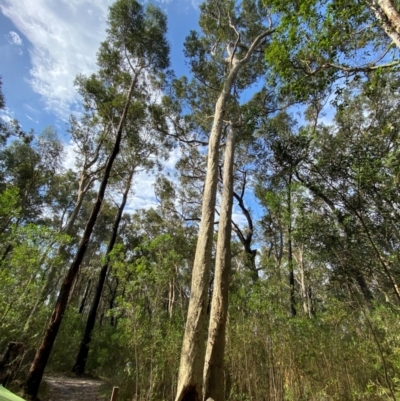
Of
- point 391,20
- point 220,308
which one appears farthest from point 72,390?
point 391,20

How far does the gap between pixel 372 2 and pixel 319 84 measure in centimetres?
132

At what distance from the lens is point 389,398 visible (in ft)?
11.6

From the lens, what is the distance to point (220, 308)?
3904 mm

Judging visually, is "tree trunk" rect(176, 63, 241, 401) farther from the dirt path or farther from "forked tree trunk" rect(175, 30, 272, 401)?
the dirt path

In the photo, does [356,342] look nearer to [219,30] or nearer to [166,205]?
[219,30]

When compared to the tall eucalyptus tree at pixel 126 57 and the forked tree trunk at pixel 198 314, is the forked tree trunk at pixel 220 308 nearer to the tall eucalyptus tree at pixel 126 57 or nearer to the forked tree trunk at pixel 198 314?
the forked tree trunk at pixel 198 314

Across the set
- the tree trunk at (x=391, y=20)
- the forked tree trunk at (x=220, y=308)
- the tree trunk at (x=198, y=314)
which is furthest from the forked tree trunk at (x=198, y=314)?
the tree trunk at (x=391, y=20)

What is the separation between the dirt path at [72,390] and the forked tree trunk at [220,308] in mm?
3882

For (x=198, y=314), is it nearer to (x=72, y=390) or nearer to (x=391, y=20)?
(x=391, y=20)

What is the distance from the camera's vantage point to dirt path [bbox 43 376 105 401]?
18.9ft

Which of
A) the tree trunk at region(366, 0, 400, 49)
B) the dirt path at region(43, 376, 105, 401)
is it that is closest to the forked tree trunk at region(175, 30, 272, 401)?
the tree trunk at region(366, 0, 400, 49)

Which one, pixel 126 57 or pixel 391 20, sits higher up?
pixel 126 57

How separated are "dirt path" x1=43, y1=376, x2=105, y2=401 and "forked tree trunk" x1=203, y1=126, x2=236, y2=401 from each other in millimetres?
3882

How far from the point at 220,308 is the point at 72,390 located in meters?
5.37
